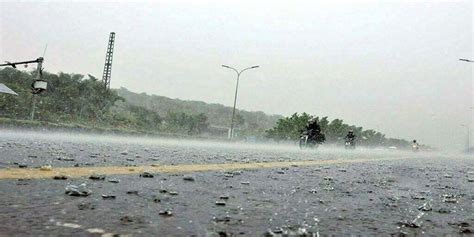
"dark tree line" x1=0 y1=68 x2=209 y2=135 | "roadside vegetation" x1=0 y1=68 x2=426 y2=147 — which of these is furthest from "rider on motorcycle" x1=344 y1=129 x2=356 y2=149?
"dark tree line" x1=0 y1=68 x2=209 y2=135

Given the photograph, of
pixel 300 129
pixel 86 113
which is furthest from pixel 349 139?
pixel 86 113

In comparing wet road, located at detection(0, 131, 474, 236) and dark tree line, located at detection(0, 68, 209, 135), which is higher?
dark tree line, located at detection(0, 68, 209, 135)

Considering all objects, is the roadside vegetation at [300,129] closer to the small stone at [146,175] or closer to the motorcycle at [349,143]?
the motorcycle at [349,143]

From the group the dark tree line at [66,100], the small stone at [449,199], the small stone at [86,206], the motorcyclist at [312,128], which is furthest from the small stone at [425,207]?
the dark tree line at [66,100]

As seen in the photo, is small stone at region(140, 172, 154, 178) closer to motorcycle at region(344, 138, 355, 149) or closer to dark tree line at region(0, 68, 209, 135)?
motorcycle at region(344, 138, 355, 149)

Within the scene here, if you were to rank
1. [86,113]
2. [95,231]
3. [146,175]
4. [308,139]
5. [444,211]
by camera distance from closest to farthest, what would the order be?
[95,231] → [444,211] → [146,175] → [308,139] → [86,113]

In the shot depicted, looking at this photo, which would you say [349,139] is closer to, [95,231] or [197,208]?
[197,208]

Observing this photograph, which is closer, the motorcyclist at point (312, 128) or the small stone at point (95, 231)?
the small stone at point (95, 231)

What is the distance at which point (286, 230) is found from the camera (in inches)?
98.7

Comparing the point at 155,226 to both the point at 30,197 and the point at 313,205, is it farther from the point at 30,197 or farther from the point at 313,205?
the point at 313,205

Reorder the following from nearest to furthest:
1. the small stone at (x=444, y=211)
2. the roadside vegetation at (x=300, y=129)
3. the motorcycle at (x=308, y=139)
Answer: the small stone at (x=444, y=211) < the motorcycle at (x=308, y=139) < the roadside vegetation at (x=300, y=129)

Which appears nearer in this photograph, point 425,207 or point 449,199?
point 425,207

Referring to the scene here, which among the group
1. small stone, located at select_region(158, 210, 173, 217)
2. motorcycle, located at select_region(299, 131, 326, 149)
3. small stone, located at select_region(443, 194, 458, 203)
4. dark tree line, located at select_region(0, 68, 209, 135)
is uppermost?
dark tree line, located at select_region(0, 68, 209, 135)

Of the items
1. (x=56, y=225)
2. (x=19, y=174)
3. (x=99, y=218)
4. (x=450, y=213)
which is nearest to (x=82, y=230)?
(x=56, y=225)
